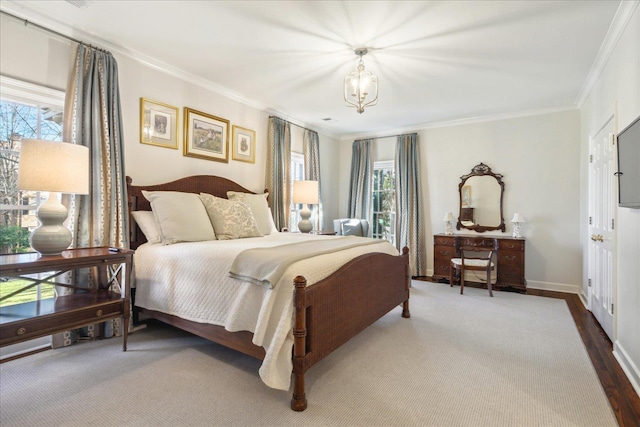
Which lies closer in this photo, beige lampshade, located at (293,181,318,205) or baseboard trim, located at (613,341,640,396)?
baseboard trim, located at (613,341,640,396)

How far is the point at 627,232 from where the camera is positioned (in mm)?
2299

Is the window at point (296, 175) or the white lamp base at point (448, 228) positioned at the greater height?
the window at point (296, 175)

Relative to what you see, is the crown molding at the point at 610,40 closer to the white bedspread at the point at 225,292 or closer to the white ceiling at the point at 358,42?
the white ceiling at the point at 358,42

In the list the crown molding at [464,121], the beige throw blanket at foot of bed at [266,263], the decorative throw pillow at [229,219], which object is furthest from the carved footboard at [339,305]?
the crown molding at [464,121]

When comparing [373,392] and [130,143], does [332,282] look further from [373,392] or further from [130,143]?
[130,143]

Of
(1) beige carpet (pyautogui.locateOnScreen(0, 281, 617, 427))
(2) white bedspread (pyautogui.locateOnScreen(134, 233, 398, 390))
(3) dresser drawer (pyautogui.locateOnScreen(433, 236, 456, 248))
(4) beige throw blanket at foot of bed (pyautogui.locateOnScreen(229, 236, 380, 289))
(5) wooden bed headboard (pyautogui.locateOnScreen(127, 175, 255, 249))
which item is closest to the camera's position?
(1) beige carpet (pyautogui.locateOnScreen(0, 281, 617, 427))

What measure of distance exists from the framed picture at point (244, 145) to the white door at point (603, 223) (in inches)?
151

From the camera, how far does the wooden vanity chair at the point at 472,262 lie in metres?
4.18

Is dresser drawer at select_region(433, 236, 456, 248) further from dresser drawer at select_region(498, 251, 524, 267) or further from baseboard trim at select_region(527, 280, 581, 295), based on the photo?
baseboard trim at select_region(527, 280, 581, 295)

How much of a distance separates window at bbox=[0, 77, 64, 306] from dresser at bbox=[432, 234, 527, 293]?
4.82 m

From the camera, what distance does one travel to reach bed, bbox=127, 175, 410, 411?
182cm

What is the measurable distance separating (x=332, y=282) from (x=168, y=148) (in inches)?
96.4

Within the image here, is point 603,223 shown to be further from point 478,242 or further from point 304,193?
point 304,193

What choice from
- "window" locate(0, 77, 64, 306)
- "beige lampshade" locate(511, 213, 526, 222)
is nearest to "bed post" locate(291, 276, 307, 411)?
"window" locate(0, 77, 64, 306)
